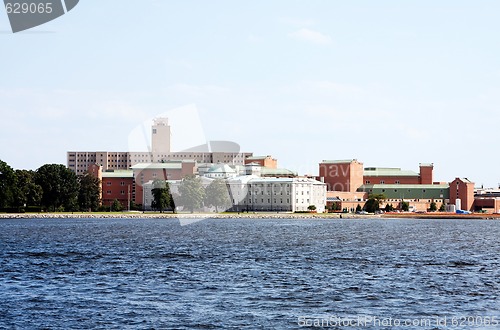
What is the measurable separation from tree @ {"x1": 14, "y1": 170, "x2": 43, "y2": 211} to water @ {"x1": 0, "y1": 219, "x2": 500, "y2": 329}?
86216mm

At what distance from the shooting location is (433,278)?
39.0m

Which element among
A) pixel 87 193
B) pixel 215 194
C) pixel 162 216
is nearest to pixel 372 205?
pixel 215 194

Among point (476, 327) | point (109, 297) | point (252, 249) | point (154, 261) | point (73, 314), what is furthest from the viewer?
point (252, 249)

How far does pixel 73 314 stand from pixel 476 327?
45.6 ft

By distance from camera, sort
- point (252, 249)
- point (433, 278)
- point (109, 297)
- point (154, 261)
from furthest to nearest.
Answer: point (252, 249) → point (154, 261) → point (433, 278) → point (109, 297)

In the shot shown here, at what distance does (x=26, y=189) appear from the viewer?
14262cm

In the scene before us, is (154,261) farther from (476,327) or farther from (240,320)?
(476,327)

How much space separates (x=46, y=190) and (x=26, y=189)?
7.47 m

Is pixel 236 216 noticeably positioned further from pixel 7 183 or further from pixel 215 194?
pixel 7 183

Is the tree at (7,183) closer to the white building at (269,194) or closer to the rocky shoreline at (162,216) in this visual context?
the rocky shoreline at (162,216)

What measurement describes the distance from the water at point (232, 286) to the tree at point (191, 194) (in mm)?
107057

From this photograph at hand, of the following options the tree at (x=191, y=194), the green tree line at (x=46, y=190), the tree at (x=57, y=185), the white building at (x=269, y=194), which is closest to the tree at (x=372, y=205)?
the white building at (x=269, y=194)

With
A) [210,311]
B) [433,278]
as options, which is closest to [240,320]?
[210,311]

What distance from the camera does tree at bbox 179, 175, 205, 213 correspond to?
166m
